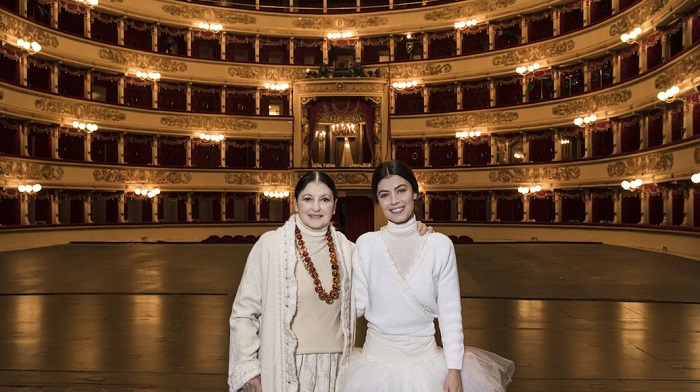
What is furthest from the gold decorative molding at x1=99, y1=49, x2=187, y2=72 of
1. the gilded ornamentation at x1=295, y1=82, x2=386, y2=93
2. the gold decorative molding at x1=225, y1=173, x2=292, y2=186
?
the gilded ornamentation at x1=295, y1=82, x2=386, y2=93

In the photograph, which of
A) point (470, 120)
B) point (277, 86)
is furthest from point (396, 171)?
point (277, 86)

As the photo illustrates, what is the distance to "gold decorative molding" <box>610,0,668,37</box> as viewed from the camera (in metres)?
26.9

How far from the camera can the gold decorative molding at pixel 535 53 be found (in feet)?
115

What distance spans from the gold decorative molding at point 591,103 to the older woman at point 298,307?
29272mm

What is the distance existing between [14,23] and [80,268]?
581 inches

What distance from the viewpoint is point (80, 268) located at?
20.3m

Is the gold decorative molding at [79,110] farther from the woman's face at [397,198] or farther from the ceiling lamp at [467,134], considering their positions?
the woman's face at [397,198]

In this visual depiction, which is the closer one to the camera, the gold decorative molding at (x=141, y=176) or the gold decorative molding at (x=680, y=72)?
the gold decorative molding at (x=680, y=72)

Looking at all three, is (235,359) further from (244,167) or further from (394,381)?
(244,167)

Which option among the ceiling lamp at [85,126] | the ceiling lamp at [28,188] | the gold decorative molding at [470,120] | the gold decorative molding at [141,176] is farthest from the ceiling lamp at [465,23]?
the ceiling lamp at [28,188]

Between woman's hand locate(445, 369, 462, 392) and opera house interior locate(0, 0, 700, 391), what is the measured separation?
25.8 meters

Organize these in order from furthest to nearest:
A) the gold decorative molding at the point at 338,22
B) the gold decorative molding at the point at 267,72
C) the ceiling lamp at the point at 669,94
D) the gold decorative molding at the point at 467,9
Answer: the gold decorative molding at the point at 338,22, the gold decorative molding at the point at 267,72, the gold decorative molding at the point at 467,9, the ceiling lamp at the point at 669,94

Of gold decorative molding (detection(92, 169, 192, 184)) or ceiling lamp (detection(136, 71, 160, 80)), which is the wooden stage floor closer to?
gold decorative molding (detection(92, 169, 192, 184))

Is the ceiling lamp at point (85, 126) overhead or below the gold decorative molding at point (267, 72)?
below
